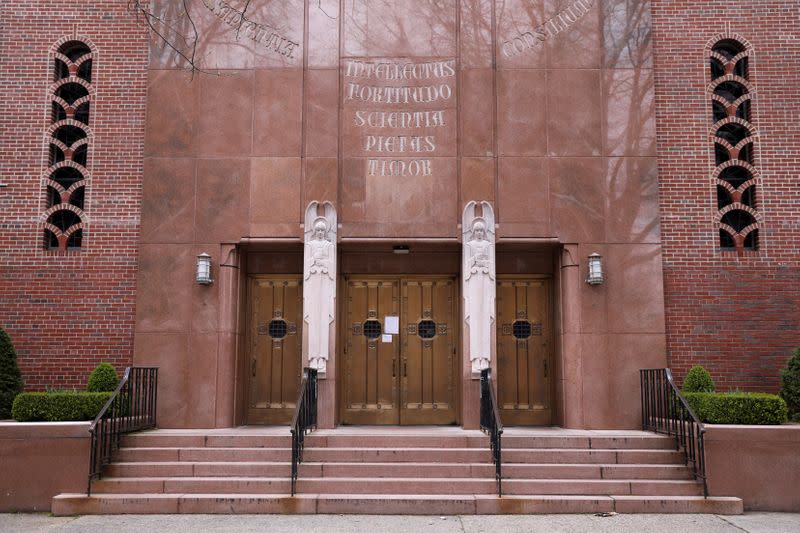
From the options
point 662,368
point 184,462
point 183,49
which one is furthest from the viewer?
point 183,49

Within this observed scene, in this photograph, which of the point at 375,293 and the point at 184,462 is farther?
the point at 375,293

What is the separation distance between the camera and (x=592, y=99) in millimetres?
11953

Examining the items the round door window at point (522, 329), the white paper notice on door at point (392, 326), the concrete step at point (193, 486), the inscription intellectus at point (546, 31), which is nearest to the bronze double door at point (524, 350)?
the round door window at point (522, 329)

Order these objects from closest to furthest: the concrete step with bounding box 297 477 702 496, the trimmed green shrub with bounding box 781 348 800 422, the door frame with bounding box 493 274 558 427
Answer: the concrete step with bounding box 297 477 702 496 < the trimmed green shrub with bounding box 781 348 800 422 < the door frame with bounding box 493 274 558 427

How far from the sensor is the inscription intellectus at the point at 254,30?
12047 mm

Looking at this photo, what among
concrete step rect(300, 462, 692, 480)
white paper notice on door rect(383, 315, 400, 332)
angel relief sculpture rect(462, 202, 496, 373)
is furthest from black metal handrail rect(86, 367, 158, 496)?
angel relief sculpture rect(462, 202, 496, 373)

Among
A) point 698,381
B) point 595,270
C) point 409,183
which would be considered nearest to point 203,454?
point 409,183

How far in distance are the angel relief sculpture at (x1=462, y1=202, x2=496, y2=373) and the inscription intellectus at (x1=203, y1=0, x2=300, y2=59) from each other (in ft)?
13.6

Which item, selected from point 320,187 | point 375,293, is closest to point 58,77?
point 320,187

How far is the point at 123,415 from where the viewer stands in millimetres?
10281

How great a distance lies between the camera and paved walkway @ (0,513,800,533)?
320 inches

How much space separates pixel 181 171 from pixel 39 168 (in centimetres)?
252

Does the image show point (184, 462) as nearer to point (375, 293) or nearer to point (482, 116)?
point (375, 293)

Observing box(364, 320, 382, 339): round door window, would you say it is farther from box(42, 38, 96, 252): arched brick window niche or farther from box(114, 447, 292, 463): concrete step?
box(42, 38, 96, 252): arched brick window niche
